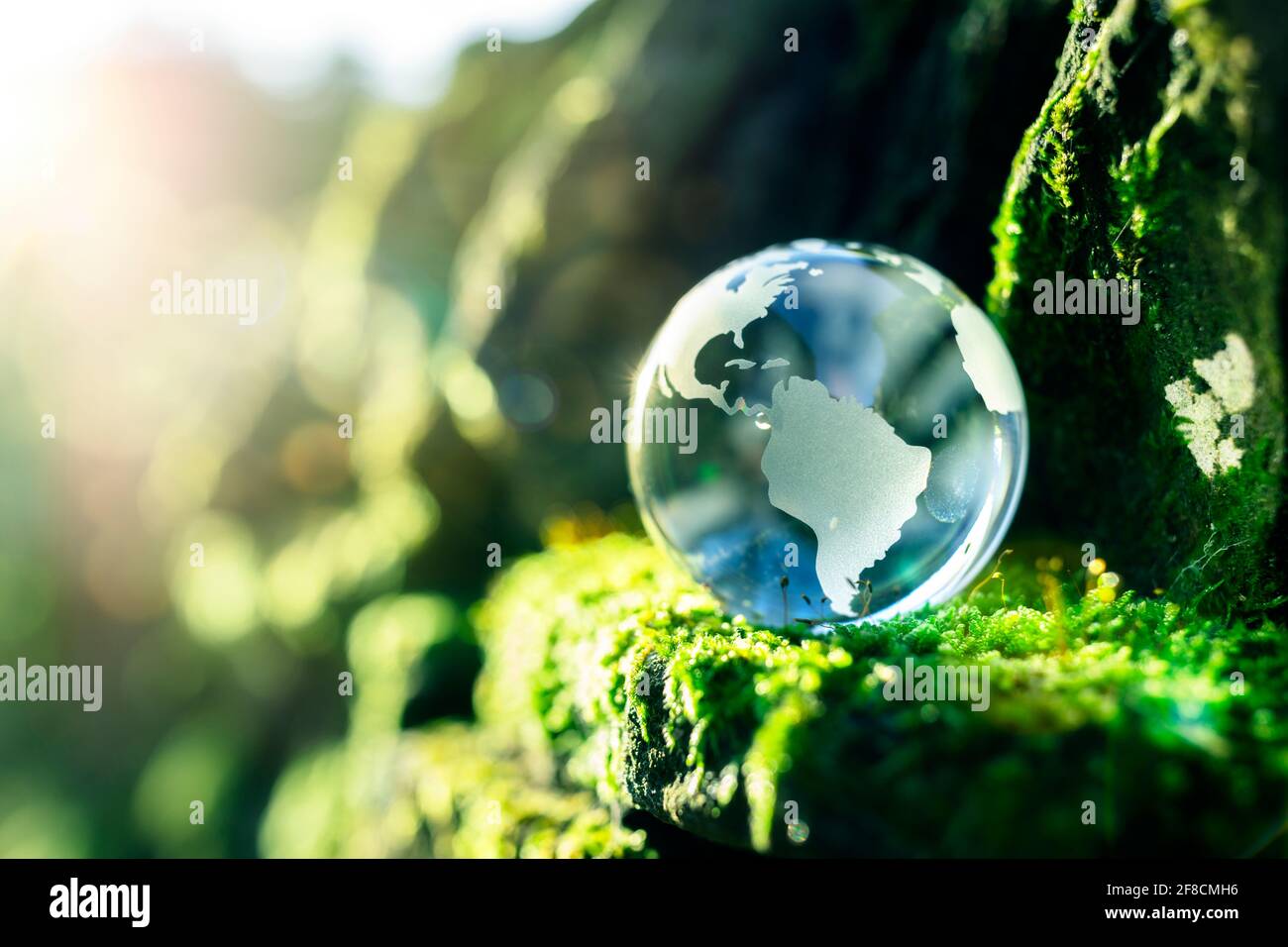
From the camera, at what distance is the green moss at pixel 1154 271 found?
10.2 feet

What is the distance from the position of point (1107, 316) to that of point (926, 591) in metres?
1.66

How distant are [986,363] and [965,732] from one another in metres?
1.74

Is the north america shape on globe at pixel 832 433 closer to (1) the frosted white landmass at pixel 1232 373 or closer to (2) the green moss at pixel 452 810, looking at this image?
(1) the frosted white landmass at pixel 1232 373

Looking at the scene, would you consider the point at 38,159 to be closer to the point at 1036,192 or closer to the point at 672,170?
the point at 672,170

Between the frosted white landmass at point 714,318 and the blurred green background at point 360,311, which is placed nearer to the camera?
the frosted white landmass at point 714,318

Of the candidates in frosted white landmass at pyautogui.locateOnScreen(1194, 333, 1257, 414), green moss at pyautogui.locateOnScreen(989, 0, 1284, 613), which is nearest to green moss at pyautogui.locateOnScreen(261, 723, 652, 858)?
green moss at pyautogui.locateOnScreen(989, 0, 1284, 613)

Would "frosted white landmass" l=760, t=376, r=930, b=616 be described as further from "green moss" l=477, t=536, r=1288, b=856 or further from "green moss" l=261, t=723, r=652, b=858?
"green moss" l=261, t=723, r=652, b=858

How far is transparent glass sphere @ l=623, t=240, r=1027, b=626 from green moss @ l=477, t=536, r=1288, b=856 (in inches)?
11.3

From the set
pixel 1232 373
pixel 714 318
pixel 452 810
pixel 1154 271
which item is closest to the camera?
pixel 1232 373

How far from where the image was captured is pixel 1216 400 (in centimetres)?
350

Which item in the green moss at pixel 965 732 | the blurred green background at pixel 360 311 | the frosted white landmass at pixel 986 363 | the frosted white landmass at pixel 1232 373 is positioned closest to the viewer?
Result: the green moss at pixel 965 732

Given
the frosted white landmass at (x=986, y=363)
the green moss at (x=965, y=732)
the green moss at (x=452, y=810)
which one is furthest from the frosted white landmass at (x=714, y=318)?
the green moss at (x=452, y=810)

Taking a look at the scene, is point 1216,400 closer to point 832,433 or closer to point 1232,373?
point 1232,373

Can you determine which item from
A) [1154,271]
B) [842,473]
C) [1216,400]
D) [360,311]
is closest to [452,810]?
[842,473]
